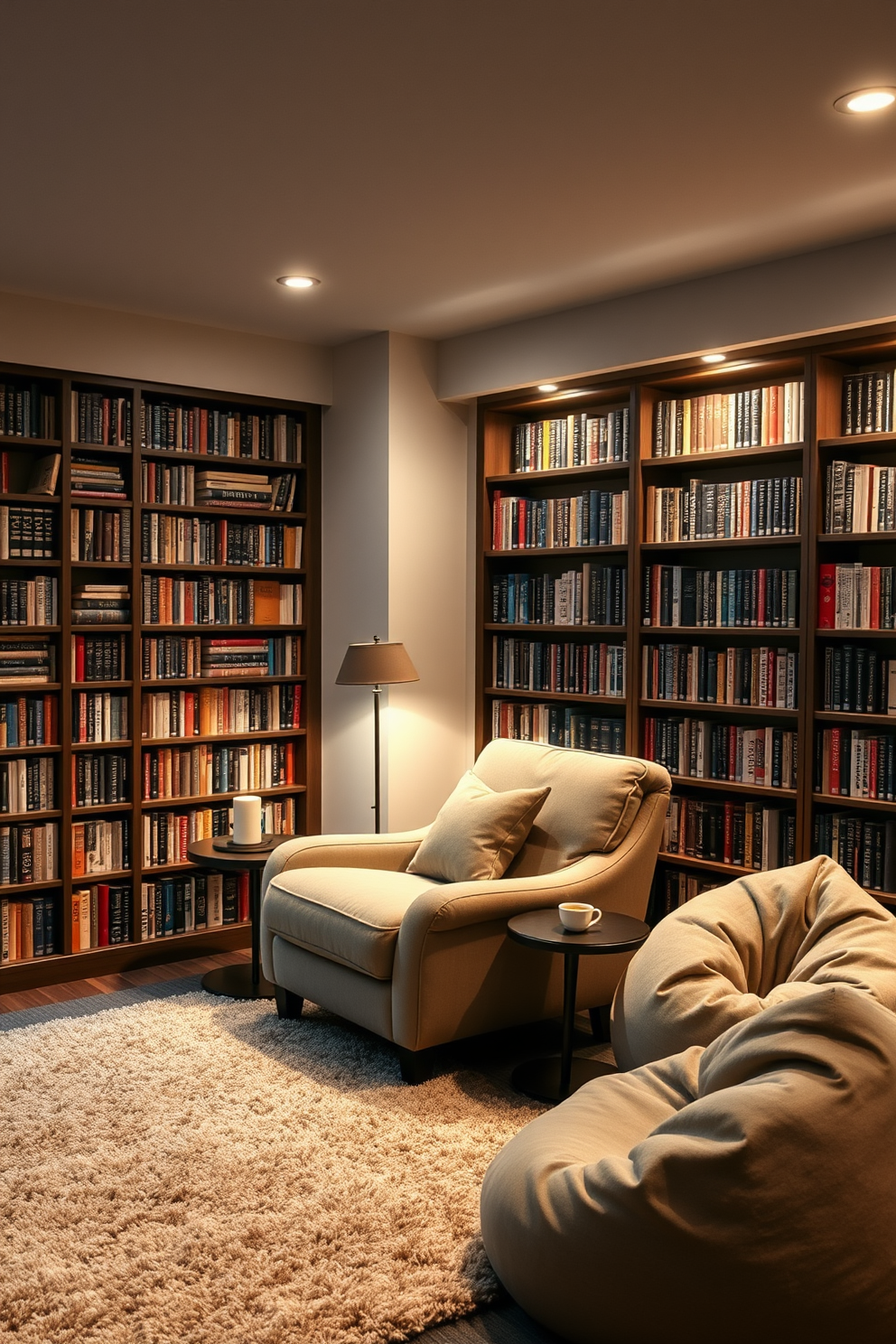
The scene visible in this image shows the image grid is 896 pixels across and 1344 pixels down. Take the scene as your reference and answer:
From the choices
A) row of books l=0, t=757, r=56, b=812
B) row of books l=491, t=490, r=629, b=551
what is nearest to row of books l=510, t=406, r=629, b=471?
row of books l=491, t=490, r=629, b=551

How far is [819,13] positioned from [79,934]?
4021mm

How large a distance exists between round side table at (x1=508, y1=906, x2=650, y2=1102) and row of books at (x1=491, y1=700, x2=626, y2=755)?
120 cm

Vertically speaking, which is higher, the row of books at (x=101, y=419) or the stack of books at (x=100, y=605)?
the row of books at (x=101, y=419)

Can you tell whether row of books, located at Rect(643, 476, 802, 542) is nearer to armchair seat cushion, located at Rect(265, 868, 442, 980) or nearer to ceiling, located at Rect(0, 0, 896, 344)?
ceiling, located at Rect(0, 0, 896, 344)

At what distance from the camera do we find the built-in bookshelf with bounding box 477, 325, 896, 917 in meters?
3.88

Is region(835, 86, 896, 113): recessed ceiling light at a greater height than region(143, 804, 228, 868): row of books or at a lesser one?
greater

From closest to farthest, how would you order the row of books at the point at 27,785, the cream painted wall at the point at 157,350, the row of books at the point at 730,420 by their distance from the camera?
the row of books at the point at 730,420 → the cream painted wall at the point at 157,350 → the row of books at the point at 27,785

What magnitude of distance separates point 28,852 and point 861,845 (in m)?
3.09

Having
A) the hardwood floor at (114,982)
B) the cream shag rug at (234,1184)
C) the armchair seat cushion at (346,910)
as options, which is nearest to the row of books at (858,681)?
the armchair seat cushion at (346,910)

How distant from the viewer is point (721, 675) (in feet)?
14.1

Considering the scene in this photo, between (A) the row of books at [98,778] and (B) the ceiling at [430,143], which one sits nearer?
(B) the ceiling at [430,143]

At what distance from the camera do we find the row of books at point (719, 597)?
409 cm

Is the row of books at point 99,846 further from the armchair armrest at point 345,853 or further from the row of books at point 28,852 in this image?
the armchair armrest at point 345,853

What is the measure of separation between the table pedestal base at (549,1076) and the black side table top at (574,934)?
41 centimetres
